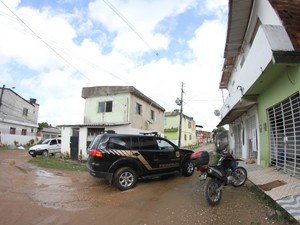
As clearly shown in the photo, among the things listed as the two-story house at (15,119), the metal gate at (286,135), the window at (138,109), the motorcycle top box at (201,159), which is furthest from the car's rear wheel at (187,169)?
the two-story house at (15,119)

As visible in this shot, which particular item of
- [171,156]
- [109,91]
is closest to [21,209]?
[171,156]

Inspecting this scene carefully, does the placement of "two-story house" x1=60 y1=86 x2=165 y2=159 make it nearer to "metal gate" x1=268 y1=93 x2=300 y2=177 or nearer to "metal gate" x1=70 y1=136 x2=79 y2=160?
"metal gate" x1=70 y1=136 x2=79 y2=160

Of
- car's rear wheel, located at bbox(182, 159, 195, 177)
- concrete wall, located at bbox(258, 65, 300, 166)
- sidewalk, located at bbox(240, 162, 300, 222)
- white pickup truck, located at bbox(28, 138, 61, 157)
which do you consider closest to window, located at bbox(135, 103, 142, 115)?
white pickup truck, located at bbox(28, 138, 61, 157)

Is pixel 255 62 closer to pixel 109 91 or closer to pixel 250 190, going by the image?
pixel 250 190

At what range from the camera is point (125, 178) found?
26.3 ft

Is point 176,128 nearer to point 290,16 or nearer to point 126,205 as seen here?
point 290,16

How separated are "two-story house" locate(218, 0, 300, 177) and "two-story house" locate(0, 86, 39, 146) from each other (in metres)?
29.9

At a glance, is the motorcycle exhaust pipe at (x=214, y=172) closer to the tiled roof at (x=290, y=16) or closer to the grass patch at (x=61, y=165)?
the tiled roof at (x=290, y=16)

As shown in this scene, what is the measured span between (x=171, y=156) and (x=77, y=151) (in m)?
11.7

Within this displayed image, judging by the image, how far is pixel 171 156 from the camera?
9.55m

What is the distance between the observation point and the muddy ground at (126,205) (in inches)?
199

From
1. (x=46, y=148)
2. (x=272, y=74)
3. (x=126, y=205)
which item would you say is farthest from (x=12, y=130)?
(x=272, y=74)

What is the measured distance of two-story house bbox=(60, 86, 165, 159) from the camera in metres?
18.7

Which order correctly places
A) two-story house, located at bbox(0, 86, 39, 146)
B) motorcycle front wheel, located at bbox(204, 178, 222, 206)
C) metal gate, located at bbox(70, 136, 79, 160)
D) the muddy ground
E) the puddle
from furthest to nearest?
two-story house, located at bbox(0, 86, 39, 146) → metal gate, located at bbox(70, 136, 79, 160) → the puddle → motorcycle front wheel, located at bbox(204, 178, 222, 206) → the muddy ground
